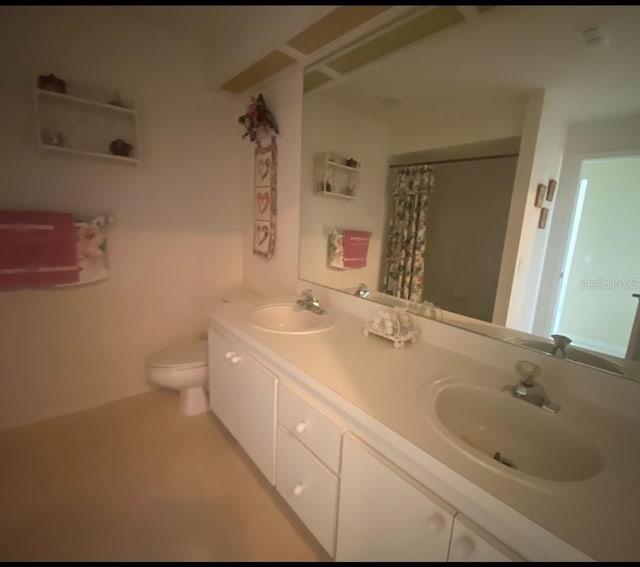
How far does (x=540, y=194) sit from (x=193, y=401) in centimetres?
211

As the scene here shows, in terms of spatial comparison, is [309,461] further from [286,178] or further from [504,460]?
[286,178]

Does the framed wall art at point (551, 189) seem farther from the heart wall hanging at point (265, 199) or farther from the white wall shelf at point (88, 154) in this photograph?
the white wall shelf at point (88, 154)

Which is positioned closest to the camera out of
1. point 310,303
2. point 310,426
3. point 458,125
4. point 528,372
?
point 528,372

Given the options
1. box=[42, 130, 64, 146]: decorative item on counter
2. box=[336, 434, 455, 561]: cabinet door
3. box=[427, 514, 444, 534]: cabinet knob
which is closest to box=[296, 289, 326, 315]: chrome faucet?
box=[336, 434, 455, 561]: cabinet door

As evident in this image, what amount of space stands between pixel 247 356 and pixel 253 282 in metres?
1.10

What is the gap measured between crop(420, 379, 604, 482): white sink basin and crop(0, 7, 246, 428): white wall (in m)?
1.90

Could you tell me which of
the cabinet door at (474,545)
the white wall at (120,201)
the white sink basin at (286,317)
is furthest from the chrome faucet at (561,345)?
the white wall at (120,201)

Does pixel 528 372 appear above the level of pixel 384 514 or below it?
above

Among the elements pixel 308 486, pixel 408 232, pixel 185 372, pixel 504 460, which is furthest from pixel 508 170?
pixel 185 372

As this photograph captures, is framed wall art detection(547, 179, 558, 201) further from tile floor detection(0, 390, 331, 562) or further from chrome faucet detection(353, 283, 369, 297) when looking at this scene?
tile floor detection(0, 390, 331, 562)

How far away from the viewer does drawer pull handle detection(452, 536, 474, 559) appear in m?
0.60

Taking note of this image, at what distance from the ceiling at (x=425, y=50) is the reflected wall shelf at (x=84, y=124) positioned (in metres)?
0.56

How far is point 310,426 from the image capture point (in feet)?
3.23

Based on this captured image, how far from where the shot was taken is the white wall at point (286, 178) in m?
1.79
